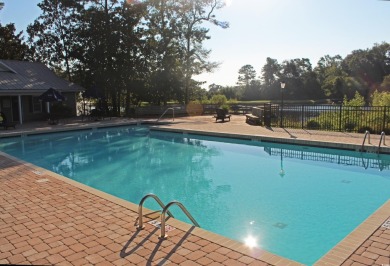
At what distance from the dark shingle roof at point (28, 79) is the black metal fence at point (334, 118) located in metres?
13.5

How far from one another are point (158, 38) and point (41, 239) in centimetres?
2299

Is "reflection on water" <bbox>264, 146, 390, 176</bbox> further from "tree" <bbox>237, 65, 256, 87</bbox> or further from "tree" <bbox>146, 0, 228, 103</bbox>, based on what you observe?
"tree" <bbox>237, 65, 256, 87</bbox>

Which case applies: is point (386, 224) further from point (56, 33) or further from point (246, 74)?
point (246, 74)

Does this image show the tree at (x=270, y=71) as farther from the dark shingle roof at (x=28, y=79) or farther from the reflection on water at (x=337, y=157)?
the reflection on water at (x=337, y=157)

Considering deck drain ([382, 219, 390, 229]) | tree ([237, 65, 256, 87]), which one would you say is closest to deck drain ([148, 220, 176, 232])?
deck drain ([382, 219, 390, 229])

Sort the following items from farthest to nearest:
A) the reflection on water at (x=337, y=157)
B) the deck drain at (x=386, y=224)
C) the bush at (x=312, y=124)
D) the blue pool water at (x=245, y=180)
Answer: the bush at (x=312, y=124)
the reflection on water at (x=337, y=157)
the blue pool water at (x=245, y=180)
the deck drain at (x=386, y=224)

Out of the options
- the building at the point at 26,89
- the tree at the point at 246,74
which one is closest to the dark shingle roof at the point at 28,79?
the building at the point at 26,89

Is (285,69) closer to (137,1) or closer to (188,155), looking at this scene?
(137,1)

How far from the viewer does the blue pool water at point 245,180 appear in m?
5.44

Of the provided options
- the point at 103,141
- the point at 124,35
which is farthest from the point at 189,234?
the point at 124,35

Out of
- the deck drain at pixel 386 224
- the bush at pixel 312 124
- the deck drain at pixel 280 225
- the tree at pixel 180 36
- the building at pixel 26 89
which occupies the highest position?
the tree at pixel 180 36

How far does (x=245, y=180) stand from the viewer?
8.37 m

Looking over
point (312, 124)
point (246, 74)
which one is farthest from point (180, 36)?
point (246, 74)

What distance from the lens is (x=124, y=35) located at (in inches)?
925
